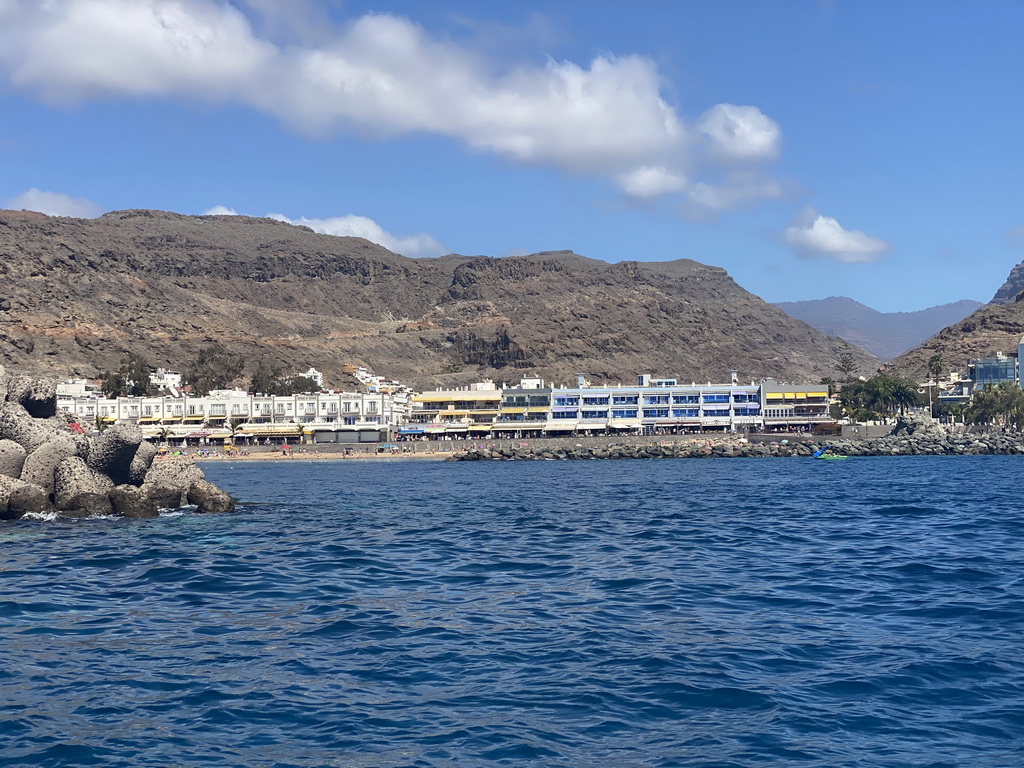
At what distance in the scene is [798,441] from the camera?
116 m

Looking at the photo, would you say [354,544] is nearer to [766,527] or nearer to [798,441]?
[766,527]

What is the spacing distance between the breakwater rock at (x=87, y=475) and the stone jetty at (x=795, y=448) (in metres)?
70.4

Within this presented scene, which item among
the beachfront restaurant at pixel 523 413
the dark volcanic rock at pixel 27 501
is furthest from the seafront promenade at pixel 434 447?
the dark volcanic rock at pixel 27 501

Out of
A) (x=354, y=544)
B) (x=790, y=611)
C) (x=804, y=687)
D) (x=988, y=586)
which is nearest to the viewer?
(x=804, y=687)

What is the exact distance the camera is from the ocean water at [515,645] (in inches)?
472

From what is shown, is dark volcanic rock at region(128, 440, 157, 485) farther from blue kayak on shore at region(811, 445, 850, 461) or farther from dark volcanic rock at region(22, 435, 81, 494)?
blue kayak on shore at region(811, 445, 850, 461)

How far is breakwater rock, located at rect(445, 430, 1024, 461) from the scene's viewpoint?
10175cm

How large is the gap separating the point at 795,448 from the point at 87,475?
3363 inches

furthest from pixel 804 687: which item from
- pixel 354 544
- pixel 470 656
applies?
pixel 354 544

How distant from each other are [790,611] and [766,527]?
15561 mm

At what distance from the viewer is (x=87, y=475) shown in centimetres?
3791

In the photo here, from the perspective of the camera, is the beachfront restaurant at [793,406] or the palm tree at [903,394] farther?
the palm tree at [903,394]

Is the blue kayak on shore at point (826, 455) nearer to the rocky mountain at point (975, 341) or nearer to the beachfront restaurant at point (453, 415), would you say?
the beachfront restaurant at point (453, 415)

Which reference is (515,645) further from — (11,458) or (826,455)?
(826,455)
